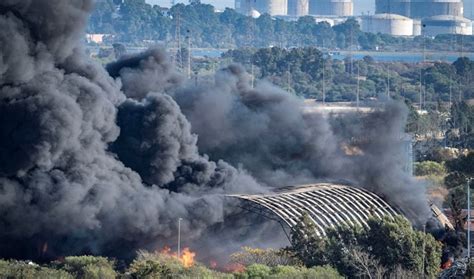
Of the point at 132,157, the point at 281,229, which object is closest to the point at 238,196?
the point at 281,229

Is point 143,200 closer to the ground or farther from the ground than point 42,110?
closer to the ground

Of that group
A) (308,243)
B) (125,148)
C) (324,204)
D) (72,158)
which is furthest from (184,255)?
(125,148)

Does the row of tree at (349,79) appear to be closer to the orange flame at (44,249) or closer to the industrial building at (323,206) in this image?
the industrial building at (323,206)

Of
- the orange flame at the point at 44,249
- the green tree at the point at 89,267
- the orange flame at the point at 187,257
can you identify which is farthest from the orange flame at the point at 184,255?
the orange flame at the point at 44,249

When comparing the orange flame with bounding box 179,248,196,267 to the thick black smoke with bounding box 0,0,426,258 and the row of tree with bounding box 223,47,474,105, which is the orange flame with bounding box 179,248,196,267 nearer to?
the thick black smoke with bounding box 0,0,426,258

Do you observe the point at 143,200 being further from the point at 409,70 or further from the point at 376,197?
the point at 409,70
